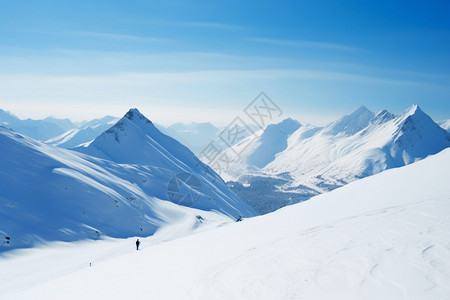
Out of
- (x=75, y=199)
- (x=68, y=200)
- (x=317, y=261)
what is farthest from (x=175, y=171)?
(x=317, y=261)

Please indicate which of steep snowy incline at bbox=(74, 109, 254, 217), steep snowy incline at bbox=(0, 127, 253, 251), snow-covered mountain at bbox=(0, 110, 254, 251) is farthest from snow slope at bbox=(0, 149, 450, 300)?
steep snowy incline at bbox=(74, 109, 254, 217)

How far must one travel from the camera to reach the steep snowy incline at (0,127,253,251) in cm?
6619

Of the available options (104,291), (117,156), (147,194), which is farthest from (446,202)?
(117,156)

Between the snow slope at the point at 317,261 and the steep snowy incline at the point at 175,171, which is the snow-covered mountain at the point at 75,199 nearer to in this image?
the steep snowy incline at the point at 175,171

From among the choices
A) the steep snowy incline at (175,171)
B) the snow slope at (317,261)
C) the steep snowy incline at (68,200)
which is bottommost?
the steep snowy incline at (68,200)

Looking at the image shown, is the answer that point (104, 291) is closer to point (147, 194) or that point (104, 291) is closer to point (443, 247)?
point (443, 247)

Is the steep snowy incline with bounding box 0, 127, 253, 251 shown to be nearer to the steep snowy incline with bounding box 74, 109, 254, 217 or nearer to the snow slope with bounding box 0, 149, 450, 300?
the steep snowy incline with bounding box 74, 109, 254, 217

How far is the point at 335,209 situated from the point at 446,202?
7.13 metres

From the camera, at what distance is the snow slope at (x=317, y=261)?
35.0 feet

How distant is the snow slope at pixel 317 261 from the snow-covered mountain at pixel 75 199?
171 ft

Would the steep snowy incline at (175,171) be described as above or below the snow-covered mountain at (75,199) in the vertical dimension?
above

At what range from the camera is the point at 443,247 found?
12844mm

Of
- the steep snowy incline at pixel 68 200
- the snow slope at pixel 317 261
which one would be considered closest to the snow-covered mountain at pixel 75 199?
the steep snowy incline at pixel 68 200

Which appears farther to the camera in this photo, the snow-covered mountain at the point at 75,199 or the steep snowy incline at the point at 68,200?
the snow-covered mountain at the point at 75,199
